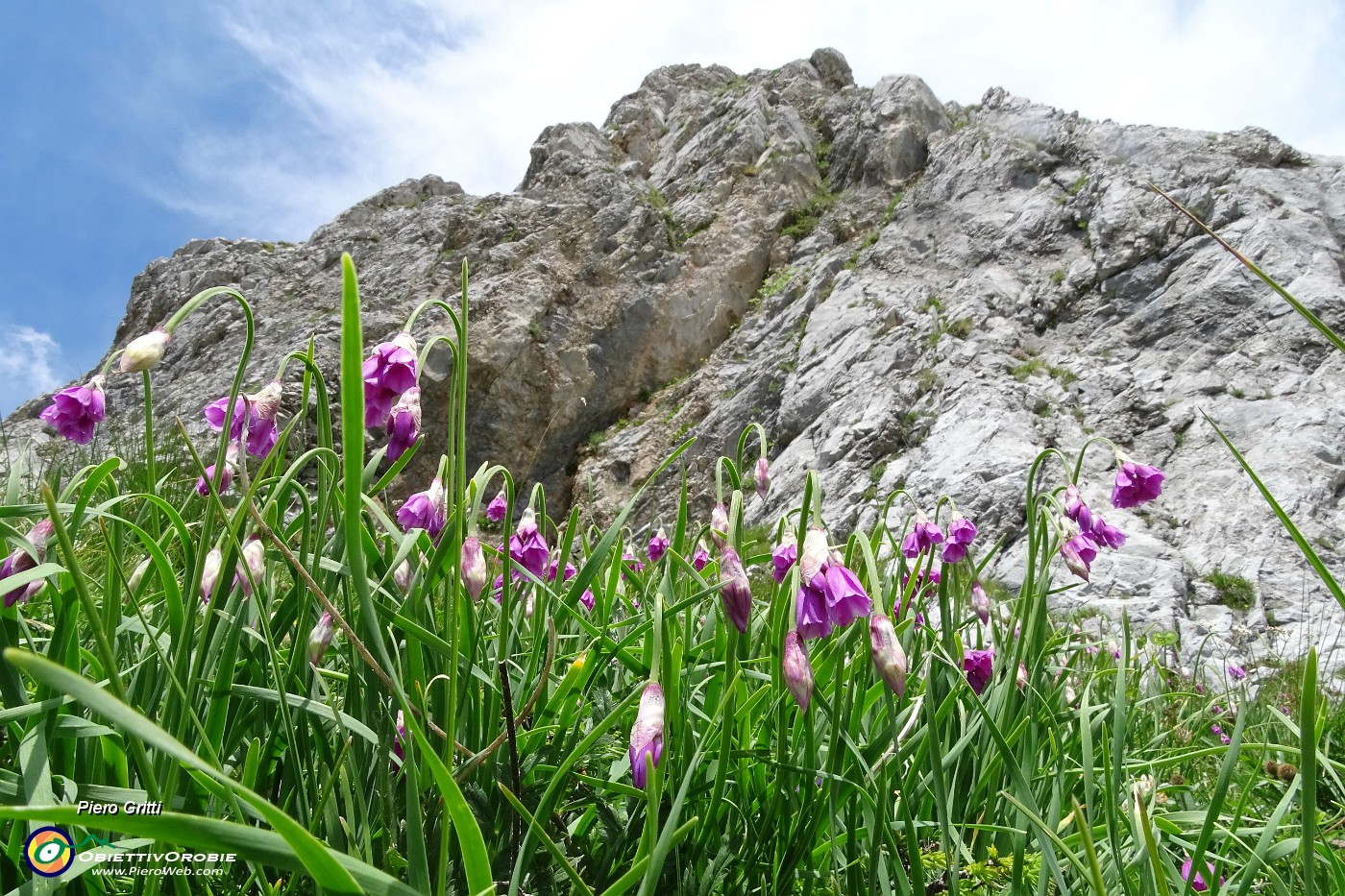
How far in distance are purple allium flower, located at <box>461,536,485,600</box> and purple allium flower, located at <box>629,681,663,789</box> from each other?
271 mm

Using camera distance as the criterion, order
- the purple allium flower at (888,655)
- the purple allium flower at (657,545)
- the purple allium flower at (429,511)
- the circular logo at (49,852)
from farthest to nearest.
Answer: the purple allium flower at (657,545) → the purple allium flower at (429,511) → the purple allium flower at (888,655) → the circular logo at (49,852)

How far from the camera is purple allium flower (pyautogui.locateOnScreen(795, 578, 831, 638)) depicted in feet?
2.67

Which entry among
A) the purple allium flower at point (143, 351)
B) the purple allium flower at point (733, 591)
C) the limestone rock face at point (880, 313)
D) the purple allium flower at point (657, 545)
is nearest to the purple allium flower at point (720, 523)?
the purple allium flower at point (733, 591)

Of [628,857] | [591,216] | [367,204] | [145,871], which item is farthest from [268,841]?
[367,204]

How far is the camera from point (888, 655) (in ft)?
2.56

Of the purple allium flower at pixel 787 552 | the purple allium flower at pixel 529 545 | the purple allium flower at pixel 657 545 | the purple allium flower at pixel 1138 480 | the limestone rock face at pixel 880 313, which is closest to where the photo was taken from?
the purple allium flower at pixel 787 552

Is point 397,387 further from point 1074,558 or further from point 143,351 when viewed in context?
point 1074,558

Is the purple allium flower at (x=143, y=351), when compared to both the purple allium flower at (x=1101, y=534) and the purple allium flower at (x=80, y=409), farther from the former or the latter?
the purple allium flower at (x=1101, y=534)

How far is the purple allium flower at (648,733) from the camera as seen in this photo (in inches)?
28.1

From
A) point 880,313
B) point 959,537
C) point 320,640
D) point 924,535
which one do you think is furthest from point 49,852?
point 880,313

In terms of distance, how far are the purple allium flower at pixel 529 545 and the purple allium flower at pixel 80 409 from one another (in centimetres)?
79

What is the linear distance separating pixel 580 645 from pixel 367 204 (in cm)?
1819

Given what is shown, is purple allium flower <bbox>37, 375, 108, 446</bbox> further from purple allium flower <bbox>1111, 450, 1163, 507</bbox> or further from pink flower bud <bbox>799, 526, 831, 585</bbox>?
purple allium flower <bbox>1111, 450, 1163, 507</bbox>

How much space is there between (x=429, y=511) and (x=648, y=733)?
0.63 metres
